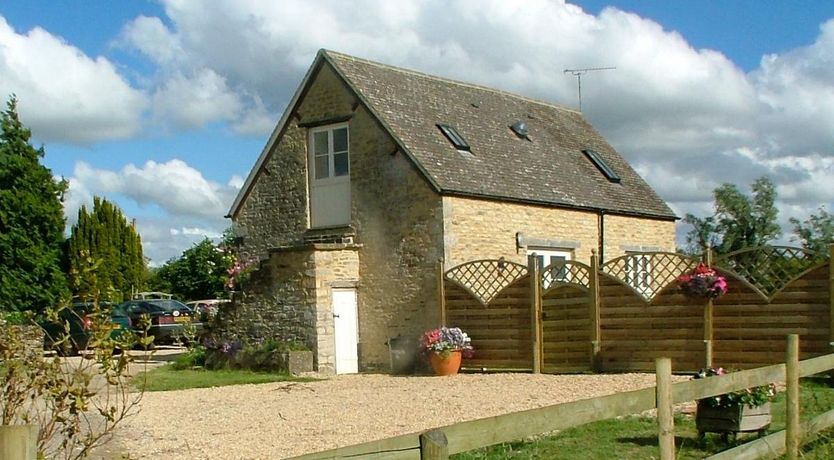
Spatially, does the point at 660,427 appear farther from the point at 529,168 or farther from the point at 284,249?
the point at 529,168

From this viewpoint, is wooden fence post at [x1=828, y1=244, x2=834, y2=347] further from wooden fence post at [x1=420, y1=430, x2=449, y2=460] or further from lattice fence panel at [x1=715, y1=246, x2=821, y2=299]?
wooden fence post at [x1=420, y1=430, x2=449, y2=460]

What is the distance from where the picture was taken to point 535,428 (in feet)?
15.2

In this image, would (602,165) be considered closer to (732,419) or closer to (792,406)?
(732,419)

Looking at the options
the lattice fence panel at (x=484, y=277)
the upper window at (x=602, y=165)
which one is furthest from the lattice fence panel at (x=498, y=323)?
the upper window at (x=602, y=165)

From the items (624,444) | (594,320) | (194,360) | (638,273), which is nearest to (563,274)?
(638,273)

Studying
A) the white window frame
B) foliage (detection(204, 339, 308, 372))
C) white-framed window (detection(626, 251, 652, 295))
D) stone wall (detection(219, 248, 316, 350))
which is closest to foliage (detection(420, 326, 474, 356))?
stone wall (detection(219, 248, 316, 350))

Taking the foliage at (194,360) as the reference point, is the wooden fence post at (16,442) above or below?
above

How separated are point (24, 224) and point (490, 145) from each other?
67.1 ft

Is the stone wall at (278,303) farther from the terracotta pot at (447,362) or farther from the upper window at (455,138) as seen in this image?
the upper window at (455,138)

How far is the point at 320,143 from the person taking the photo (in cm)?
2117

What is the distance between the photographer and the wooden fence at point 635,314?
46.9ft

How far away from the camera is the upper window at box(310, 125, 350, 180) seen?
2062 cm

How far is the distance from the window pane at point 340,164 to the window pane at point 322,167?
23 centimetres

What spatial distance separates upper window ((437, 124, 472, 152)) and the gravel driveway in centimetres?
564
